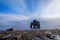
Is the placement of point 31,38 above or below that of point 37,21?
below

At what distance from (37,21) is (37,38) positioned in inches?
1775

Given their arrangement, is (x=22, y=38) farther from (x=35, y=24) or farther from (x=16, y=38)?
(x=35, y=24)

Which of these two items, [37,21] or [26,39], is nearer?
[26,39]

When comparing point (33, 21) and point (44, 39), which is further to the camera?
point (33, 21)

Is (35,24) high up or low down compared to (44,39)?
up

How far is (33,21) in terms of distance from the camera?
60688mm

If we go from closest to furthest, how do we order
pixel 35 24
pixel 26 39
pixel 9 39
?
pixel 9 39, pixel 26 39, pixel 35 24

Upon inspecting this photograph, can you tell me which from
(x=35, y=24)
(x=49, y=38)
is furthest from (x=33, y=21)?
(x=49, y=38)

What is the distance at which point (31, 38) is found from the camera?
14867mm

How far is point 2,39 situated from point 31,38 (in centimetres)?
365

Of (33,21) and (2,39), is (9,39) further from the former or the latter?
(33,21)

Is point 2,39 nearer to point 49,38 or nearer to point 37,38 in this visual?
point 37,38

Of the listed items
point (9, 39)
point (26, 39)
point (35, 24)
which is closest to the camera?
point (9, 39)

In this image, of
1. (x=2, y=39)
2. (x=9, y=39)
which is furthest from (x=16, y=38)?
(x=2, y=39)
